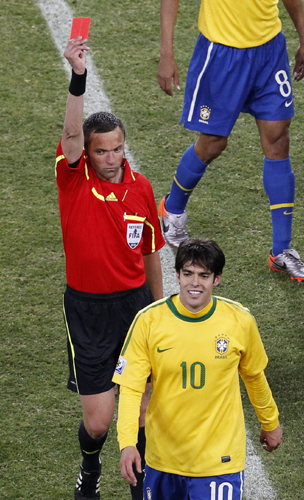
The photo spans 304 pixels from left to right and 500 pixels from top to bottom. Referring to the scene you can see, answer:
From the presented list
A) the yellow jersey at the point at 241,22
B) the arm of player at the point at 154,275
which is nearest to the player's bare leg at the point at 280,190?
the yellow jersey at the point at 241,22

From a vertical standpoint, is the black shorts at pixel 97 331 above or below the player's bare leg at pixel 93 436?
above

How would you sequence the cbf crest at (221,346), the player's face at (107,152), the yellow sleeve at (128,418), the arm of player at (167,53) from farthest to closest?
1. the arm of player at (167,53)
2. the player's face at (107,152)
3. the cbf crest at (221,346)
4. the yellow sleeve at (128,418)

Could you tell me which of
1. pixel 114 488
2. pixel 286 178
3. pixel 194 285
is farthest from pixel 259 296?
pixel 194 285

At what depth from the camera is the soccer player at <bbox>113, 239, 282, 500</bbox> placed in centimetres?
349

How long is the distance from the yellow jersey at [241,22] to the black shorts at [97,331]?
2.05 meters

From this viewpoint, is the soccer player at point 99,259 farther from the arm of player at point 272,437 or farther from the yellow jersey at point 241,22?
the yellow jersey at point 241,22

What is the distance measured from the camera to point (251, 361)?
11.8 feet

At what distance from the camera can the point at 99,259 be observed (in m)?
3.99

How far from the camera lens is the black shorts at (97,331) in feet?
13.4

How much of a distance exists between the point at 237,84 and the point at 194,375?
8.16 ft

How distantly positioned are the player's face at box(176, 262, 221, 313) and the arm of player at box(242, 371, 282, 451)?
38 cm

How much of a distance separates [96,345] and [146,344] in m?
0.62

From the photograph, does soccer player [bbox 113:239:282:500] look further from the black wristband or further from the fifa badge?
the black wristband

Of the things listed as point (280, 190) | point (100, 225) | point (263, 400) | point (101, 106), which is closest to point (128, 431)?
point (263, 400)
